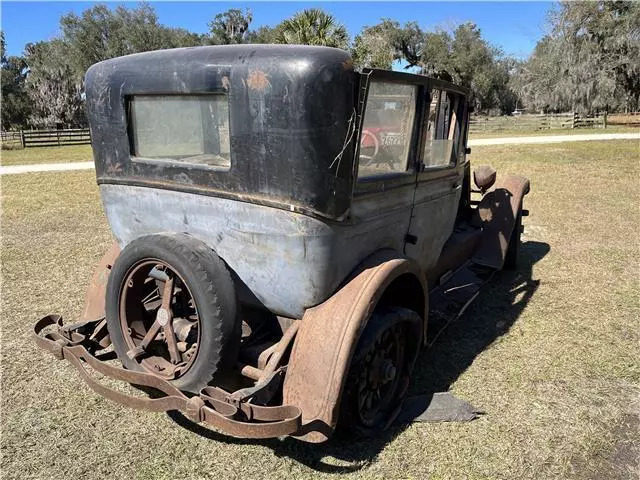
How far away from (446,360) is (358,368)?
1335 mm

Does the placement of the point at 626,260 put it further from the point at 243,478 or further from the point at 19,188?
the point at 19,188

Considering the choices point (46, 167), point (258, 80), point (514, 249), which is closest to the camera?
point (258, 80)

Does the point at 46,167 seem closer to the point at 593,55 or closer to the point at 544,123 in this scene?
the point at 544,123

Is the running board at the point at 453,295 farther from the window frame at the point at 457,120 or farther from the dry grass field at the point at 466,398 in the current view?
the window frame at the point at 457,120

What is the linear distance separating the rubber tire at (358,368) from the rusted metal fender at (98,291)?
1.75m

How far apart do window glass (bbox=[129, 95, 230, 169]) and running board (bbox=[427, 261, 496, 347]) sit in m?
1.91

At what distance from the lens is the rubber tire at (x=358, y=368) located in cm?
260

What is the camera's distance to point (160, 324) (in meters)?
2.80

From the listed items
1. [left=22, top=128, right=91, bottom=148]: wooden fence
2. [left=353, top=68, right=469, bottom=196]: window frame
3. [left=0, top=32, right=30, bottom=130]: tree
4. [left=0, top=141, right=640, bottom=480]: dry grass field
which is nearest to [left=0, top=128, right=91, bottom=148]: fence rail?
[left=22, top=128, right=91, bottom=148]: wooden fence

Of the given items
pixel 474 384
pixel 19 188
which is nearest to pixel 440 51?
pixel 19 188

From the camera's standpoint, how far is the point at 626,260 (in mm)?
6043

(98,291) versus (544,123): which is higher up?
(544,123)

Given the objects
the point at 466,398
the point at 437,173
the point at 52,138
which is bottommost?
the point at 466,398

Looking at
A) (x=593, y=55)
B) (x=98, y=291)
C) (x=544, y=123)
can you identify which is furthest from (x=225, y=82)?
(x=593, y=55)
